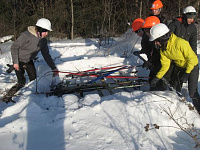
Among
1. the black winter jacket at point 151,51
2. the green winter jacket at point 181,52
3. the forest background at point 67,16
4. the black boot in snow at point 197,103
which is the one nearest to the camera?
the green winter jacket at point 181,52

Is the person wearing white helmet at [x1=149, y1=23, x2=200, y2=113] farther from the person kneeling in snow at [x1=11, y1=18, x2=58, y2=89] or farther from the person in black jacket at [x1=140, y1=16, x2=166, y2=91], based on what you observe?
the person kneeling in snow at [x1=11, y1=18, x2=58, y2=89]

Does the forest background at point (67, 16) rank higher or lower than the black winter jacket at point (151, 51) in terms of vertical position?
higher

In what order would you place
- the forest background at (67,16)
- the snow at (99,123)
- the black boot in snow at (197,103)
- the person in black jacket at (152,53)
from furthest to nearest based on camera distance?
1. the forest background at (67,16)
2. the person in black jacket at (152,53)
3. the black boot in snow at (197,103)
4. the snow at (99,123)

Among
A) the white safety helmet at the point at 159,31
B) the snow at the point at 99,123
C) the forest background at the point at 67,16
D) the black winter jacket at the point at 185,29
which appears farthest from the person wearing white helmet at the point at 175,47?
the forest background at the point at 67,16

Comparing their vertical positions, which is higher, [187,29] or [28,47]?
[187,29]

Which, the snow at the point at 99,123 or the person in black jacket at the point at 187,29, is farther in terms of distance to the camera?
the person in black jacket at the point at 187,29

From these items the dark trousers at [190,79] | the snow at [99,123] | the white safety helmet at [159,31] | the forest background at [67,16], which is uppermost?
the forest background at [67,16]

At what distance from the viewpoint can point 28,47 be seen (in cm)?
418

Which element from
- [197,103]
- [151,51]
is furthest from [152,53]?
[197,103]

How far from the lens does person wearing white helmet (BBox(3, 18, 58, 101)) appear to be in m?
3.96

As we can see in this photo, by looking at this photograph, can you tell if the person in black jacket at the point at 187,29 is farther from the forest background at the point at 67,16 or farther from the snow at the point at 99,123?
the forest background at the point at 67,16

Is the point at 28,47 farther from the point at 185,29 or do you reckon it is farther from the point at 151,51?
the point at 185,29

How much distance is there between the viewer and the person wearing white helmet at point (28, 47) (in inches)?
156

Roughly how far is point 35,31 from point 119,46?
3235mm
